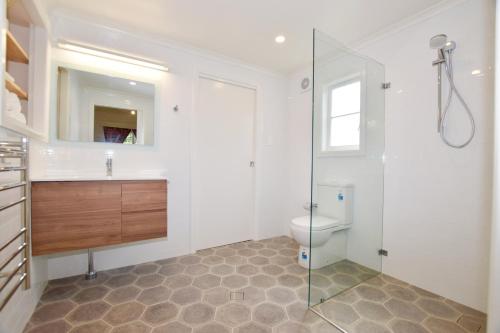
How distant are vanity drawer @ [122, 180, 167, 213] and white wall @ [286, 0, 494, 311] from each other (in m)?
2.11

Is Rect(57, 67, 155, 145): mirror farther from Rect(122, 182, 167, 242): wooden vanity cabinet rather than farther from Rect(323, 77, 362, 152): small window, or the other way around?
Rect(323, 77, 362, 152): small window

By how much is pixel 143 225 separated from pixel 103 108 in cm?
118

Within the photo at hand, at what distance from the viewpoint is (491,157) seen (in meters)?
1.54

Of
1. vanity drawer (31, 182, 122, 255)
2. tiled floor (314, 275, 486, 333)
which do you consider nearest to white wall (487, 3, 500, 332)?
tiled floor (314, 275, 486, 333)

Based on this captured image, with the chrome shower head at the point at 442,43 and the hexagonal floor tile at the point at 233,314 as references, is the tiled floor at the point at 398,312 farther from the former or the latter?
the chrome shower head at the point at 442,43

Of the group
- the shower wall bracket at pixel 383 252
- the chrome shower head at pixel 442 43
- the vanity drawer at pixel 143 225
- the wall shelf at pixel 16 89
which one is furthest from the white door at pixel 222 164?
the chrome shower head at pixel 442 43

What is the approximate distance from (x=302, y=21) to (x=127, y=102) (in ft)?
6.06

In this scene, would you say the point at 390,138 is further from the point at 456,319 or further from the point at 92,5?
the point at 92,5

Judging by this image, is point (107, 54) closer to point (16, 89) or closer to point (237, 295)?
point (16, 89)

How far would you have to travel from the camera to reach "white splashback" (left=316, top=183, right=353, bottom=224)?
2.04 meters

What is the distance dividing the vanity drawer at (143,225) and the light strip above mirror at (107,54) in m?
1.45

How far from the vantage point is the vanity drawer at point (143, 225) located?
188cm

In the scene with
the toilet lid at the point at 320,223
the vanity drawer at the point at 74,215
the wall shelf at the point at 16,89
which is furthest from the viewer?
the toilet lid at the point at 320,223

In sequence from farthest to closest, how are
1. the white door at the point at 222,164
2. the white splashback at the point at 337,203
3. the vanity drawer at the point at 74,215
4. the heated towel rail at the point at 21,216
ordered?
the white door at the point at 222,164, the white splashback at the point at 337,203, the vanity drawer at the point at 74,215, the heated towel rail at the point at 21,216
